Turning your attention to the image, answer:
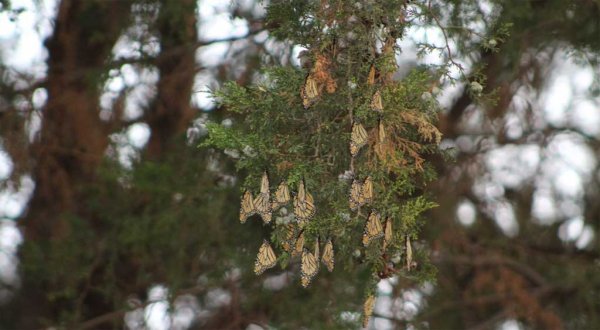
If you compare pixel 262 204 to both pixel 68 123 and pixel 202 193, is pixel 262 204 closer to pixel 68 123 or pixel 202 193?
pixel 202 193

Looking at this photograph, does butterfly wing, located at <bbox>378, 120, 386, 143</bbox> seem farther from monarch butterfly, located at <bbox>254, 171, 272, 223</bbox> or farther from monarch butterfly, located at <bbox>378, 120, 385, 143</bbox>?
monarch butterfly, located at <bbox>254, 171, 272, 223</bbox>

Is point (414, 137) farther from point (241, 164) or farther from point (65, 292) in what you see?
point (65, 292)

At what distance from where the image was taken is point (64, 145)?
4492 mm

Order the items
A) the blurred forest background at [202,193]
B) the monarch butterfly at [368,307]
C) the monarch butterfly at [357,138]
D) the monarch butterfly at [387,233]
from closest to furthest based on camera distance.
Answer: the monarch butterfly at [357,138] < the monarch butterfly at [387,233] < the monarch butterfly at [368,307] < the blurred forest background at [202,193]

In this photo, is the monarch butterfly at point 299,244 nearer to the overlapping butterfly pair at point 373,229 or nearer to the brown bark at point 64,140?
the overlapping butterfly pair at point 373,229

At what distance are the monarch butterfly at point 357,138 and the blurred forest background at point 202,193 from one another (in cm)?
165

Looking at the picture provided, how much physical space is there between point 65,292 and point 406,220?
2499 millimetres

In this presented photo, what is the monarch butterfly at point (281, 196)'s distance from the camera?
161 cm

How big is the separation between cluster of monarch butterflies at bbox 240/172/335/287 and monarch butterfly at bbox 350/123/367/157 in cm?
12

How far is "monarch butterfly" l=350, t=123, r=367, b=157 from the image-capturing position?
5.15 feet

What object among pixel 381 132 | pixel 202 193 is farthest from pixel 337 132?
pixel 202 193

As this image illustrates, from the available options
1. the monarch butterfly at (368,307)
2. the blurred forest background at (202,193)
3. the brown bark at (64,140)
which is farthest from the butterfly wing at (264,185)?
the brown bark at (64,140)

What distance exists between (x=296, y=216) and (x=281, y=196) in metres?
0.05

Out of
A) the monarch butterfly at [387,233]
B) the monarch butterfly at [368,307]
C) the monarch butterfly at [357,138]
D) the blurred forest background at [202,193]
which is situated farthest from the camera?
the blurred forest background at [202,193]
